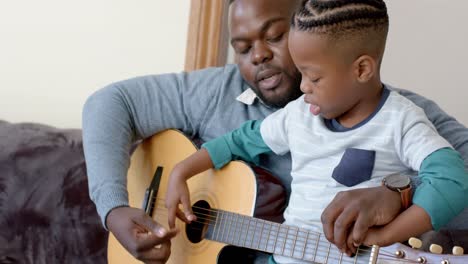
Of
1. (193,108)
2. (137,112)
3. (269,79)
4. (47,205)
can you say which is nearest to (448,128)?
(269,79)

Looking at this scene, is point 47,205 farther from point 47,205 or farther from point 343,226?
point 343,226

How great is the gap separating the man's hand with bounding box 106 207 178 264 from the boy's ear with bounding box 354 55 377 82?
50cm

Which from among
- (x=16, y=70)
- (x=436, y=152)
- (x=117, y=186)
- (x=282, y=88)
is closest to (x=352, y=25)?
(x=436, y=152)

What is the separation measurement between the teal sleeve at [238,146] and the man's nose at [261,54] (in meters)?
0.13

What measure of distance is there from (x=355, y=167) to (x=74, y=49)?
1.23 meters

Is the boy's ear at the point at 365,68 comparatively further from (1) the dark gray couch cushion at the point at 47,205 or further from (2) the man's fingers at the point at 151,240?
(1) the dark gray couch cushion at the point at 47,205

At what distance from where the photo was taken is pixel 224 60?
2.18 metres

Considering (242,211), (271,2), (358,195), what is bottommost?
(242,211)

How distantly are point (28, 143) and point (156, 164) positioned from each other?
446 mm

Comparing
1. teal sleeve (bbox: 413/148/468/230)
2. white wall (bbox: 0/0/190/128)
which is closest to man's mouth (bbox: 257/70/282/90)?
teal sleeve (bbox: 413/148/468/230)

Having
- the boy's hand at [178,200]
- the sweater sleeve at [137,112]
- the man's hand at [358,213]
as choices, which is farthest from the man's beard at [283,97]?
the man's hand at [358,213]

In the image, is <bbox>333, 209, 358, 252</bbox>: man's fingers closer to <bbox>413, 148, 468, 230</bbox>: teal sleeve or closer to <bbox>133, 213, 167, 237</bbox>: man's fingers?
<bbox>413, 148, 468, 230</bbox>: teal sleeve

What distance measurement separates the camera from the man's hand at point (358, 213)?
1120 millimetres

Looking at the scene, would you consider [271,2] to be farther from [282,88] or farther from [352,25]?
[352,25]
